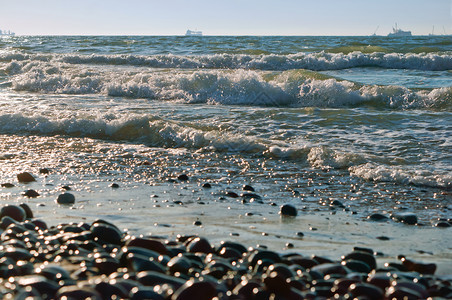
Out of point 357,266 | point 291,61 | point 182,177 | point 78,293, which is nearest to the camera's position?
point 78,293

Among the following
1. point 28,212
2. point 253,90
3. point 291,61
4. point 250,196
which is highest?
point 291,61

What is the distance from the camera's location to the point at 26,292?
7.08 feet

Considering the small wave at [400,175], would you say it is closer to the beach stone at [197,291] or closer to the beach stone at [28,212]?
the beach stone at [28,212]

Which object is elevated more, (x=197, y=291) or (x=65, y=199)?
(x=197, y=291)

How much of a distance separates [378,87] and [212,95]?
3836mm

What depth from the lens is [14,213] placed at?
A: 3.73 metres

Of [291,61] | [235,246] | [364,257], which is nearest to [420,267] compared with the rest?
[364,257]

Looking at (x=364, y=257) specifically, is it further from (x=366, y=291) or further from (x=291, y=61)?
(x=291, y=61)

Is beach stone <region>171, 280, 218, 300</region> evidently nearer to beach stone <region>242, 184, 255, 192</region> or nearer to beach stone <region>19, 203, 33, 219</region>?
beach stone <region>19, 203, 33, 219</region>

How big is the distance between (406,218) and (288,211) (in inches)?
37.5

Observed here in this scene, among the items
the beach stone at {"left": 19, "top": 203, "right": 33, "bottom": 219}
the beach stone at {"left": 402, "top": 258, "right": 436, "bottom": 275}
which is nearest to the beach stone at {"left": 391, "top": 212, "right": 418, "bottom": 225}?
the beach stone at {"left": 402, "top": 258, "right": 436, "bottom": 275}

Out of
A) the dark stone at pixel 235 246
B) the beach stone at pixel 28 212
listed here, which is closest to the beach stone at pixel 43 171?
the beach stone at pixel 28 212

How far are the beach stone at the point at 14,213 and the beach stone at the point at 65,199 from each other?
0.62 metres

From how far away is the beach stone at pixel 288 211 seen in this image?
167 inches
